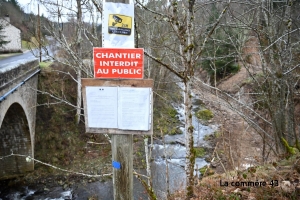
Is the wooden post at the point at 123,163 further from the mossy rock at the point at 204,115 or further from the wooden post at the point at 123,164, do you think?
the mossy rock at the point at 204,115

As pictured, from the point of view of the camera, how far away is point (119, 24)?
203 cm

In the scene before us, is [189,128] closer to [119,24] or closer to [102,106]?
[102,106]

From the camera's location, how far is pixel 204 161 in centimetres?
1092

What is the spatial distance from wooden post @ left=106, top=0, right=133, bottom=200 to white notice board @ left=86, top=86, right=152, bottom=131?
15 cm

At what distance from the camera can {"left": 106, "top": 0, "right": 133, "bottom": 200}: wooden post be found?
7.21 feet

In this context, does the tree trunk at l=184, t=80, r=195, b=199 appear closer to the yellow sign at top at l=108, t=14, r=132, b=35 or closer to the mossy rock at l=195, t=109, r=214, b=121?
the yellow sign at top at l=108, t=14, r=132, b=35

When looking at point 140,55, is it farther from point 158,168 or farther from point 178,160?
point 178,160

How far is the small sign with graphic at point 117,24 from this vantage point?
2.02 m

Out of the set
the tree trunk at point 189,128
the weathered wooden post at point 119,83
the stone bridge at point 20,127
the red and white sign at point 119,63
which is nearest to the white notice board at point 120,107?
the weathered wooden post at point 119,83

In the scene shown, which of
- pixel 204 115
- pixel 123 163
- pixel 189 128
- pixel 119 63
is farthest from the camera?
pixel 204 115

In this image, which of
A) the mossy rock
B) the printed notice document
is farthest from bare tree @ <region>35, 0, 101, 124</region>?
the mossy rock

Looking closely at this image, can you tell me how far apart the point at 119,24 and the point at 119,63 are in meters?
0.32

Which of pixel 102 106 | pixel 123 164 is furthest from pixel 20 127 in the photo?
pixel 102 106

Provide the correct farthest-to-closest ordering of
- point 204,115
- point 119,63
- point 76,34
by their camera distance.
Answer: point 204,115 → point 76,34 → point 119,63
